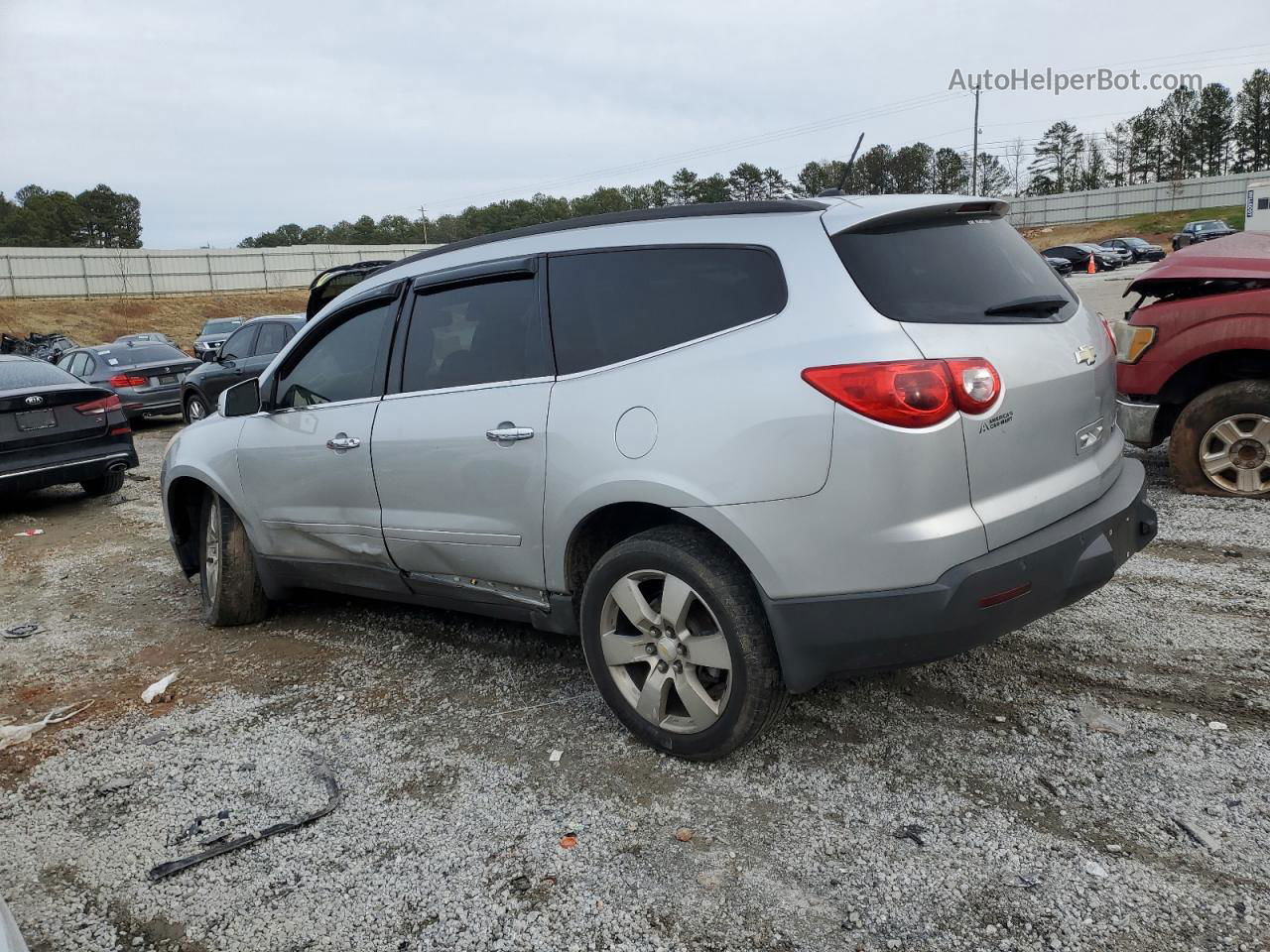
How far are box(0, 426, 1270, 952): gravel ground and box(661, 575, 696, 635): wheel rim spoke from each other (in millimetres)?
552

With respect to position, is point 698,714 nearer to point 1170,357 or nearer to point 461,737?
point 461,737

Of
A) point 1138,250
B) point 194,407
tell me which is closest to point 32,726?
point 194,407

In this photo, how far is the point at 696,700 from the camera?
3254 mm

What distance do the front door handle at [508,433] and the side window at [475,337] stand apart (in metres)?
0.21

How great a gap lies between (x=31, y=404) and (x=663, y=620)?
26.3 ft

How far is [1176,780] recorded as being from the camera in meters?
3.03

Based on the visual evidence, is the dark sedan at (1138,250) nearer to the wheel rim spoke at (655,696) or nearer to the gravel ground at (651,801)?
the gravel ground at (651,801)

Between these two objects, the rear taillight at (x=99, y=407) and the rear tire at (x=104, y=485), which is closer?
the rear taillight at (x=99, y=407)

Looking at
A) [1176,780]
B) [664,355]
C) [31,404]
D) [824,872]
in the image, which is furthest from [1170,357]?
[31,404]

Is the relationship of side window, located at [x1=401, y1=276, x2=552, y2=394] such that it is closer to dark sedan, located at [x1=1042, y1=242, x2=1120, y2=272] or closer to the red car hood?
the red car hood

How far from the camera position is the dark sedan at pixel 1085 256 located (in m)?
44.4

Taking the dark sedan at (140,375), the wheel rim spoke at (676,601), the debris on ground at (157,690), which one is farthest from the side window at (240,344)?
the wheel rim spoke at (676,601)

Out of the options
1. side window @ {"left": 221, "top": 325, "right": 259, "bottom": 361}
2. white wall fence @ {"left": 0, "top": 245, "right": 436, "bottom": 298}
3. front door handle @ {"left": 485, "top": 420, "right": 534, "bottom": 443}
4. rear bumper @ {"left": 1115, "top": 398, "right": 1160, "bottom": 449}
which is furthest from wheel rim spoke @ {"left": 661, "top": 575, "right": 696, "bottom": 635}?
white wall fence @ {"left": 0, "top": 245, "right": 436, "bottom": 298}

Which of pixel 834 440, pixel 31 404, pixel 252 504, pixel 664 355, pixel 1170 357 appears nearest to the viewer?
pixel 834 440
